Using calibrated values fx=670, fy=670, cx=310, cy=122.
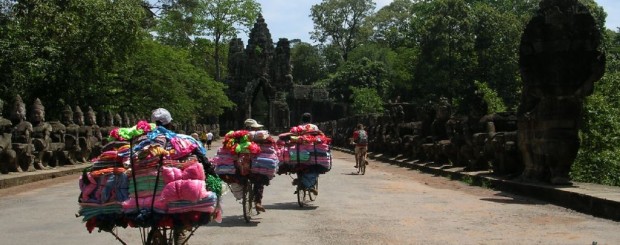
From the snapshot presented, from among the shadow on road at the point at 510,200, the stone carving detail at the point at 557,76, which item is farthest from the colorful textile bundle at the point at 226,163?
the stone carving detail at the point at 557,76

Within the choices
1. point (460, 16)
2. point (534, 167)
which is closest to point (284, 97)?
point (460, 16)

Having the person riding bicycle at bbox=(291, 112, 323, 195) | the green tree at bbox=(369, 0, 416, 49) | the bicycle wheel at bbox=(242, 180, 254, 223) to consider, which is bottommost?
the bicycle wheel at bbox=(242, 180, 254, 223)

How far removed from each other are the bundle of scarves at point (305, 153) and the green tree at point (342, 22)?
241 ft

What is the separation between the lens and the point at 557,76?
41.1 feet

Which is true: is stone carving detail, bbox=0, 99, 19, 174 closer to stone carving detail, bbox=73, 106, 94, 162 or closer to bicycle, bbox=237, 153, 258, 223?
stone carving detail, bbox=73, 106, 94, 162

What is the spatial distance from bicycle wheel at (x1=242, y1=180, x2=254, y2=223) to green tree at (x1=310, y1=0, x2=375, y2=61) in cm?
7565

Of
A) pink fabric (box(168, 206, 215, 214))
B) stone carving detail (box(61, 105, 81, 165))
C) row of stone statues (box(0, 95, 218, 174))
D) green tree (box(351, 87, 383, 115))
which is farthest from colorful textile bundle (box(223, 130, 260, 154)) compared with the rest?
green tree (box(351, 87, 383, 115))

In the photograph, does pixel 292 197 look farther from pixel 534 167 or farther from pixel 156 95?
pixel 156 95

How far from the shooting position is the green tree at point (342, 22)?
8444 cm

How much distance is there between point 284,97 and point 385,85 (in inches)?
542

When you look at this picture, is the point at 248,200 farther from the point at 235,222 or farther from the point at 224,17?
the point at 224,17

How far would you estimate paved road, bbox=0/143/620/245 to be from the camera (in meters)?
8.05

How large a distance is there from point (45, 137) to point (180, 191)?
55.9ft

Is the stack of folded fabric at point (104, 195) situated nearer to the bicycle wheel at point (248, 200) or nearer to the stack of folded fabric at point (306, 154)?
the bicycle wheel at point (248, 200)
